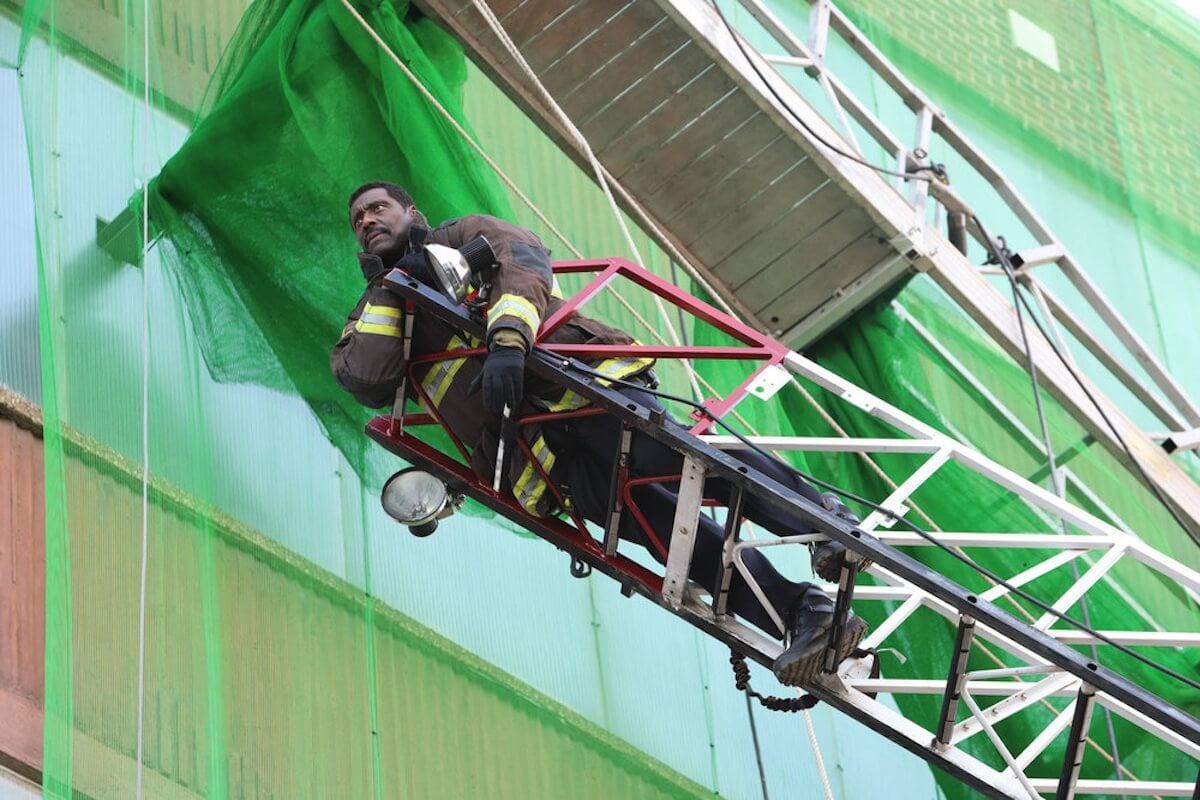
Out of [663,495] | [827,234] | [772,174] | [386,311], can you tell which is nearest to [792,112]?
[772,174]

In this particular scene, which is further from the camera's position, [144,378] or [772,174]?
[772,174]

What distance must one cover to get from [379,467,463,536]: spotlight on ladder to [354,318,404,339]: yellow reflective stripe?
44cm

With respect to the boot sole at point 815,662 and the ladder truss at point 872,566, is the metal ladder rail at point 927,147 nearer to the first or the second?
the ladder truss at point 872,566

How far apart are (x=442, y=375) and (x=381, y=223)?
470 mm

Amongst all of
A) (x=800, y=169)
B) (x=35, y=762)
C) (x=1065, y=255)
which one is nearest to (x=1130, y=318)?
(x=1065, y=255)

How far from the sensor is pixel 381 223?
6.08 m

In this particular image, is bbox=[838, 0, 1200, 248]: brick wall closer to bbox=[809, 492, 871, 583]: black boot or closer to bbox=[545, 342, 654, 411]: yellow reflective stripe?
bbox=[545, 342, 654, 411]: yellow reflective stripe

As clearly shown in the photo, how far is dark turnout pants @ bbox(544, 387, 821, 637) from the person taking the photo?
5.86 m

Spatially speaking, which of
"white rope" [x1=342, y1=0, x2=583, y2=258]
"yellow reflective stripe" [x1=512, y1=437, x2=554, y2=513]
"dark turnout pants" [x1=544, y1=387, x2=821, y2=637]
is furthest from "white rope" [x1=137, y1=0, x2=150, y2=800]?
"dark turnout pants" [x1=544, y1=387, x2=821, y2=637]

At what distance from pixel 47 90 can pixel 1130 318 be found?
20.6 feet

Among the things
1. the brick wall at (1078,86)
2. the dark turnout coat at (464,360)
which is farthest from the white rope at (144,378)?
the brick wall at (1078,86)

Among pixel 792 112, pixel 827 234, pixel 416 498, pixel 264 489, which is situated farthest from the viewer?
pixel 827 234

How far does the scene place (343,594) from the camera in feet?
23.7

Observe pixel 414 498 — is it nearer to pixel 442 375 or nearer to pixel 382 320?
pixel 442 375
